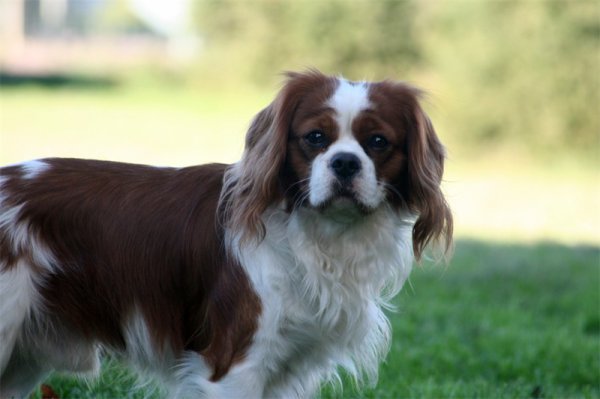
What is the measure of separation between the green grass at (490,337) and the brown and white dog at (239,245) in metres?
0.55

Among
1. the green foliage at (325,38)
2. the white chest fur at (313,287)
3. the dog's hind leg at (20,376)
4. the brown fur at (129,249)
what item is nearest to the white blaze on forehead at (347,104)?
the white chest fur at (313,287)

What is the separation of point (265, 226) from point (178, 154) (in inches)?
823

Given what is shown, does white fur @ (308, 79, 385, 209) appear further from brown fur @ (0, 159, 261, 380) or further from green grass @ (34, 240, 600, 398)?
green grass @ (34, 240, 600, 398)

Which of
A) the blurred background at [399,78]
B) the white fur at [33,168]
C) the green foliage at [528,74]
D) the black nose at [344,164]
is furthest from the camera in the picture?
the green foliage at [528,74]

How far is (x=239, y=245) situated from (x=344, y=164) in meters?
0.56

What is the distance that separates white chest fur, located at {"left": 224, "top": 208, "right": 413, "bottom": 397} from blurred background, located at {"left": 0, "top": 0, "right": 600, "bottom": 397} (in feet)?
1.86

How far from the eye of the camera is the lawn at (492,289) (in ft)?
20.7

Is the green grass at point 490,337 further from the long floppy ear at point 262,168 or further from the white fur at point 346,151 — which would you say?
the long floppy ear at point 262,168

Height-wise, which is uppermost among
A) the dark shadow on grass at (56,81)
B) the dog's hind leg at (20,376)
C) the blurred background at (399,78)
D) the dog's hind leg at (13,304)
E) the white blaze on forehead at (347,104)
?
the white blaze on forehead at (347,104)

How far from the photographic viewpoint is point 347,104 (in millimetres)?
4184

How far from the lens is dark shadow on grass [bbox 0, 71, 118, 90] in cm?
3894

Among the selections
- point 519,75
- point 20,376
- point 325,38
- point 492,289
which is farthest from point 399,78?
point 20,376

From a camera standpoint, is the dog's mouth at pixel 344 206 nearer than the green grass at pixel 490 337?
Yes

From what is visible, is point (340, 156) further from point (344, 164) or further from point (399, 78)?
point (399, 78)
